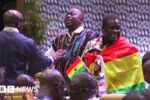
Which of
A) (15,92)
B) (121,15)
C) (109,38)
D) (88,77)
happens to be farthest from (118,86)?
(121,15)

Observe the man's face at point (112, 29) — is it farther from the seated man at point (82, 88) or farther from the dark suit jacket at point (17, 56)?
the seated man at point (82, 88)

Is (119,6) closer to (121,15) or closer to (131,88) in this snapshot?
(121,15)

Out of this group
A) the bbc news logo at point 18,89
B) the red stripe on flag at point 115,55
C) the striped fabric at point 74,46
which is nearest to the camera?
the bbc news logo at point 18,89

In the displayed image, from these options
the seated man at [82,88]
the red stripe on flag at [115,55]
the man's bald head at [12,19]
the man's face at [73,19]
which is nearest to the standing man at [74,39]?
the man's face at [73,19]

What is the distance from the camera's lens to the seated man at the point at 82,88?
166 inches

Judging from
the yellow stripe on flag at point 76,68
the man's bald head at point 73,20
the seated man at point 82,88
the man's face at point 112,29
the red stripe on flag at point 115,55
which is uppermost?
the man's bald head at point 73,20

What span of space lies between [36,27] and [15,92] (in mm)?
3395

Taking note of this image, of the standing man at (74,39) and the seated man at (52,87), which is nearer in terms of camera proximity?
the seated man at (52,87)

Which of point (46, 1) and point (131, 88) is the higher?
point (46, 1)

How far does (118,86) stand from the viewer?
20.1ft

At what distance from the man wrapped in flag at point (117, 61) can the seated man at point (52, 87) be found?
175cm

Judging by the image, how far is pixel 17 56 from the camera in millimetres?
6309

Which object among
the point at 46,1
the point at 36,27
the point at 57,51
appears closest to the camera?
the point at 57,51

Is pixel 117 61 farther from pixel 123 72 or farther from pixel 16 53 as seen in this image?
pixel 16 53
